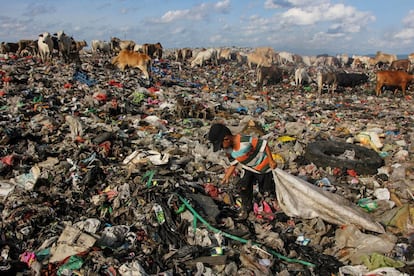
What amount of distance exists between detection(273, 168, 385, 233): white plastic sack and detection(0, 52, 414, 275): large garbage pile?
0.01 meters

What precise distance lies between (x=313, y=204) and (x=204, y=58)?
2039 centimetres

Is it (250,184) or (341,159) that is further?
(341,159)

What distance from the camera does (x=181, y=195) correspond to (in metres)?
4.60

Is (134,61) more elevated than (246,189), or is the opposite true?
(134,61)

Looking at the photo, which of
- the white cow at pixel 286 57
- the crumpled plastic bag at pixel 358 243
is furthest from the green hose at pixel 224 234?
the white cow at pixel 286 57

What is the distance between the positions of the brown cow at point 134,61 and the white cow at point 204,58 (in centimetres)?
830

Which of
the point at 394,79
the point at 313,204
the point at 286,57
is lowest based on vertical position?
the point at 313,204

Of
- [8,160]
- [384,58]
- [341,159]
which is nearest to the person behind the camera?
[8,160]

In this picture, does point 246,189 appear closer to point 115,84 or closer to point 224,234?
point 224,234

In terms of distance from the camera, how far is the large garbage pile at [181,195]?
3.62m

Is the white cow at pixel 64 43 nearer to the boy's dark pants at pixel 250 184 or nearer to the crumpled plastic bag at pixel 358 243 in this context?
the boy's dark pants at pixel 250 184

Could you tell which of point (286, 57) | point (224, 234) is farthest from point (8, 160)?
point (286, 57)

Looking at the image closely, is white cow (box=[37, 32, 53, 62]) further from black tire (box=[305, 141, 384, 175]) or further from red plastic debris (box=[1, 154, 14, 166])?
black tire (box=[305, 141, 384, 175])

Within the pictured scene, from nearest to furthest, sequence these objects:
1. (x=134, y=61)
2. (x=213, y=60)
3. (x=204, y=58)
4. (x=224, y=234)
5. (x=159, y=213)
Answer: (x=224, y=234) → (x=159, y=213) → (x=134, y=61) → (x=204, y=58) → (x=213, y=60)
